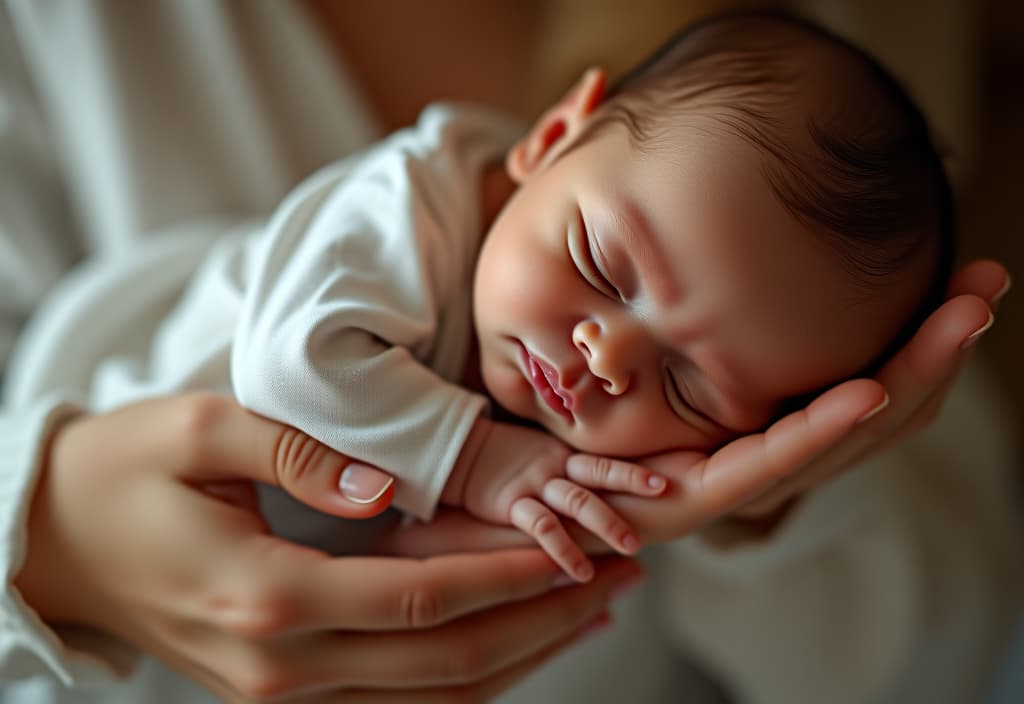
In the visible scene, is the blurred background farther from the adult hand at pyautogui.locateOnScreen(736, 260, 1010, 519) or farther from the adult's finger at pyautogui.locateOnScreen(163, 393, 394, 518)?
the adult's finger at pyautogui.locateOnScreen(163, 393, 394, 518)

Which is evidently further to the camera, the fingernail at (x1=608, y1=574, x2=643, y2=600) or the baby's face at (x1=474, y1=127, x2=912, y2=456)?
the fingernail at (x1=608, y1=574, x2=643, y2=600)

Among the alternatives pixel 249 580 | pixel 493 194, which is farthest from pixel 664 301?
pixel 249 580

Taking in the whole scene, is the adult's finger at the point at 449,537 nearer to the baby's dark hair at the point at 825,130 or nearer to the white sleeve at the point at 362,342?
the white sleeve at the point at 362,342

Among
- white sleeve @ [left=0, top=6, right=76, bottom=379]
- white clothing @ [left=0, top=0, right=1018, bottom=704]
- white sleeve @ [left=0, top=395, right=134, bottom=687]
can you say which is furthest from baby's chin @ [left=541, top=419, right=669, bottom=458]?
white sleeve @ [left=0, top=6, right=76, bottom=379]

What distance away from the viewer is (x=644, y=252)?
69cm

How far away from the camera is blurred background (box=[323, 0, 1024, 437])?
1.29m

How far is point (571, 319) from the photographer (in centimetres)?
72

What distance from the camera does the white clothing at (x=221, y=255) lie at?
3.54 feet

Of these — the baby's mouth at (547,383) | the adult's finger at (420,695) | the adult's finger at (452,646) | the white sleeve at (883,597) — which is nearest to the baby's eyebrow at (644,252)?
the baby's mouth at (547,383)

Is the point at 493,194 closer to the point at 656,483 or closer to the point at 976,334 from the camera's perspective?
the point at 656,483

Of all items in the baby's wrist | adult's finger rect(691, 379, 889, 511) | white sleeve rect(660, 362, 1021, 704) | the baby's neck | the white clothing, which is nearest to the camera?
adult's finger rect(691, 379, 889, 511)

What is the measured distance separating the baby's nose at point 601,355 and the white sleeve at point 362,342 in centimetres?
13

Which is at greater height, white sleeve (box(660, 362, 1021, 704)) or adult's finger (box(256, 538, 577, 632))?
adult's finger (box(256, 538, 577, 632))

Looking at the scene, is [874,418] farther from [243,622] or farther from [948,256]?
[243,622]
